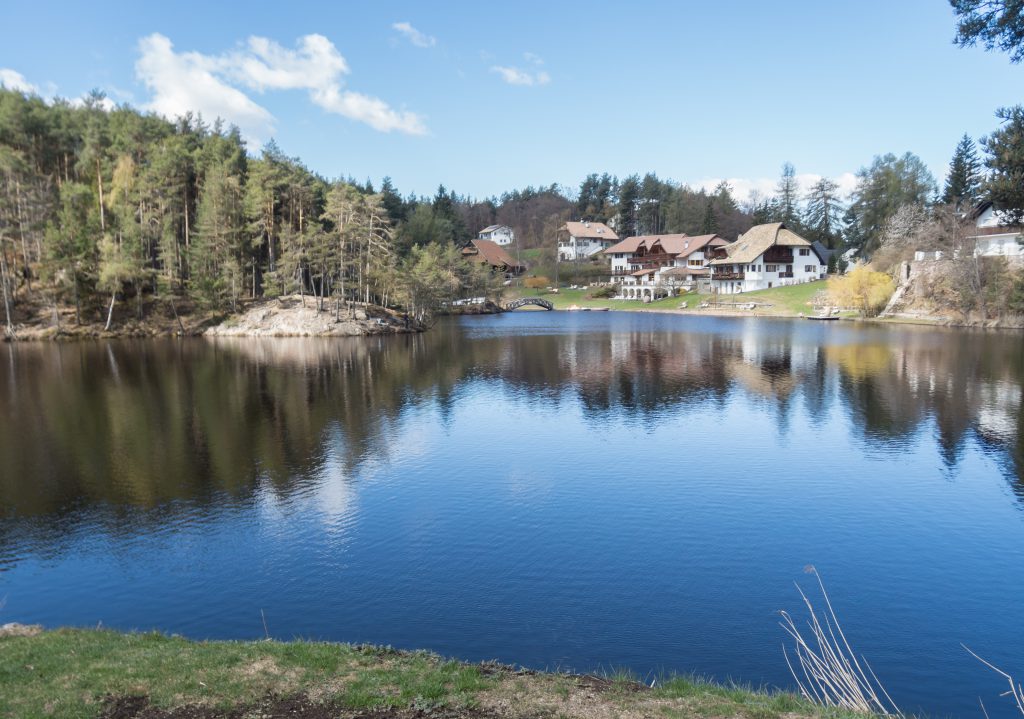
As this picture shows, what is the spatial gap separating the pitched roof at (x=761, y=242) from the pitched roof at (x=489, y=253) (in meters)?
47.0

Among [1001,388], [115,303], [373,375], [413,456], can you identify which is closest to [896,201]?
[1001,388]

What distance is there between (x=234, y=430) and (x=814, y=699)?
27.7 meters

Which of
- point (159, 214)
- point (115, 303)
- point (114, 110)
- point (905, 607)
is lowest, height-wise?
point (905, 607)

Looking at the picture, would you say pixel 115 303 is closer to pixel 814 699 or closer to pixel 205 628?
pixel 205 628

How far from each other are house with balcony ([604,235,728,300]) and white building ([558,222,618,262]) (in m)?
12.0

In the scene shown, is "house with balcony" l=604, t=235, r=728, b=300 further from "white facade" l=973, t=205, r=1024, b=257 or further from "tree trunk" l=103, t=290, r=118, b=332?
"tree trunk" l=103, t=290, r=118, b=332

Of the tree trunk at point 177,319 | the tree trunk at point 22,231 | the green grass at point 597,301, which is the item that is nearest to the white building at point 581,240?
the green grass at point 597,301

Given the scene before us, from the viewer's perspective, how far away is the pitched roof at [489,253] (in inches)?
5413

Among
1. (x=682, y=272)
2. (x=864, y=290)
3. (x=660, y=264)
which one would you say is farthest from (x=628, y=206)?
(x=864, y=290)

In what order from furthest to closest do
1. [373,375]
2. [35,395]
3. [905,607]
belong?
[373,375] → [35,395] → [905,607]

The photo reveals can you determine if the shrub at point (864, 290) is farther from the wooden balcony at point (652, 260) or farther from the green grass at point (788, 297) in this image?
the wooden balcony at point (652, 260)

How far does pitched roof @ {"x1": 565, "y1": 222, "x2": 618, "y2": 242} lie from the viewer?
155 metres

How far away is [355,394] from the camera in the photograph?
40.3 meters

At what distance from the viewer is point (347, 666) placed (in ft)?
34.1
